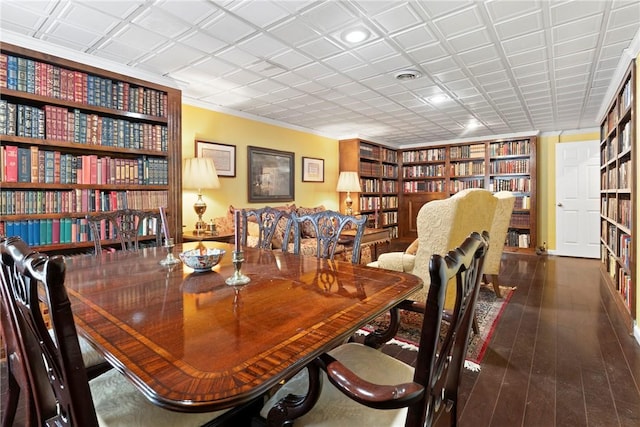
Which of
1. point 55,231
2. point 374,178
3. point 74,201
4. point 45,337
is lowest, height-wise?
point 45,337

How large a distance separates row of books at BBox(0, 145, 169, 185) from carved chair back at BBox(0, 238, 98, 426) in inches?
80.4

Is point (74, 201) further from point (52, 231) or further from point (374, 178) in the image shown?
point (374, 178)

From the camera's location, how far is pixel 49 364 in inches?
31.4

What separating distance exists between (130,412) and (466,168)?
6.75 m

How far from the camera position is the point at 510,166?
20.0 ft

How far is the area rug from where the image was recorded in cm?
225

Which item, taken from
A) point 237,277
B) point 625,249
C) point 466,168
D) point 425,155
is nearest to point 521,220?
point 466,168

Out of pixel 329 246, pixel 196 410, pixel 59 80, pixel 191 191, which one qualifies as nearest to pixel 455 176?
pixel 191 191

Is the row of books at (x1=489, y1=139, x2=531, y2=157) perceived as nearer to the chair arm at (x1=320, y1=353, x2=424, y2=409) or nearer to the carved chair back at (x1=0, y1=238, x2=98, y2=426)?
the chair arm at (x1=320, y1=353, x2=424, y2=409)

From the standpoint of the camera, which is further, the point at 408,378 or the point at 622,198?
the point at 622,198

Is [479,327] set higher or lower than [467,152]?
lower

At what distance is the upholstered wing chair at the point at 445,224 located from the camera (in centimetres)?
209

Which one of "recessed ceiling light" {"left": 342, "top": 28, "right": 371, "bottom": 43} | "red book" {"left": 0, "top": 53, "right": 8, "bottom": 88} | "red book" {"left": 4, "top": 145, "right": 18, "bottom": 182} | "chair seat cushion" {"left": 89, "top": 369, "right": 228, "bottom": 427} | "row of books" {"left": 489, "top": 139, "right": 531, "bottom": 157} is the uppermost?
→ "recessed ceiling light" {"left": 342, "top": 28, "right": 371, "bottom": 43}

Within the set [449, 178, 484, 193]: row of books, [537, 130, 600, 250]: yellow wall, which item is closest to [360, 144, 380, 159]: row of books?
[449, 178, 484, 193]: row of books
